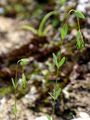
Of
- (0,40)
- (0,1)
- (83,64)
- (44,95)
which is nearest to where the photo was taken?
(44,95)

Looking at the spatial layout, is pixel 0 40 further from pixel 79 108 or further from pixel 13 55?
pixel 79 108

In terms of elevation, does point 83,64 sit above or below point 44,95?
above

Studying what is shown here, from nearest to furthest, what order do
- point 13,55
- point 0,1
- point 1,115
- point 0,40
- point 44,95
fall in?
point 1,115 → point 44,95 → point 13,55 → point 0,40 → point 0,1

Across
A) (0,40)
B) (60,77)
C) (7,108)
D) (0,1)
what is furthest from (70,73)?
(0,1)

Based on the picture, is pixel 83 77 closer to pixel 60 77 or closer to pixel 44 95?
pixel 60 77

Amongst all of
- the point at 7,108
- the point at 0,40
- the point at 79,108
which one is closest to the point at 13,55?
the point at 0,40

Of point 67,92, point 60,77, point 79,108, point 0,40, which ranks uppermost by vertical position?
point 0,40

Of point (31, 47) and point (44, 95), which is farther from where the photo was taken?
point (31, 47)
